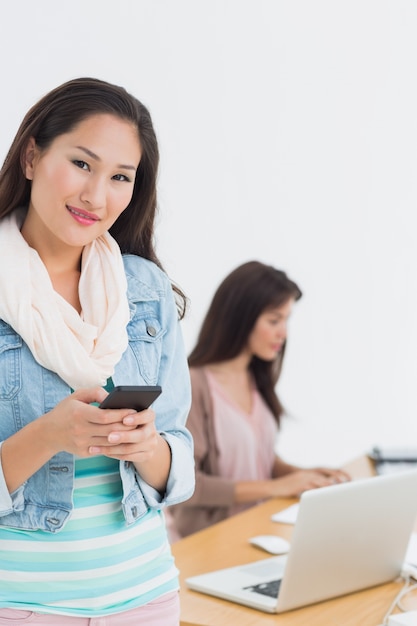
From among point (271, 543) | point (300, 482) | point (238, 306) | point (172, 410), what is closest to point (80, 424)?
point (172, 410)

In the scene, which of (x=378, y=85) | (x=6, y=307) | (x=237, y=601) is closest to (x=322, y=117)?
(x=378, y=85)

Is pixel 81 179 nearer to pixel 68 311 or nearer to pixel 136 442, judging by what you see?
pixel 68 311

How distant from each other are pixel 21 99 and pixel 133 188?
2626mm

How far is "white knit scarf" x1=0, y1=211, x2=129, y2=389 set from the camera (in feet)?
4.24

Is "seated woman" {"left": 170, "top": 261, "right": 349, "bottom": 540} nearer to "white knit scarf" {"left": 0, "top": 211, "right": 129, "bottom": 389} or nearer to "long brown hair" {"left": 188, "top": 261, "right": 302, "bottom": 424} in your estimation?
"long brown hair" {"left": 188, "top": 261, "right": 302, "bottom": 424}

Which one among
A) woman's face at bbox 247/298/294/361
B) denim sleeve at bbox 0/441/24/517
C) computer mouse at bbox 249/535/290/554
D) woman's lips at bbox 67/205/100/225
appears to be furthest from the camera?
woman's face at bbox 247/298/294/361

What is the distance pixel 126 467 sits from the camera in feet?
4.36

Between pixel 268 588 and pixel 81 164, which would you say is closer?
pixel 81 164


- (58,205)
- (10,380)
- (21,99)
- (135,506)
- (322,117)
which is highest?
(322,117)

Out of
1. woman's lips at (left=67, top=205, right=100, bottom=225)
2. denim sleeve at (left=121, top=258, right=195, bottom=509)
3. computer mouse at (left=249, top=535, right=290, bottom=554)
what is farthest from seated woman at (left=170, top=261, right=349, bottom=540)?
woman's lips at (left=67, top=205, right=100, bottom=225)

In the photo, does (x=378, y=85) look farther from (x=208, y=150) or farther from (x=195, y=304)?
(x=195, y=304)

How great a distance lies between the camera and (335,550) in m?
1.84

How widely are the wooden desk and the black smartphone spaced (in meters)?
0.75

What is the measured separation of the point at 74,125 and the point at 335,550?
105 centimetres
